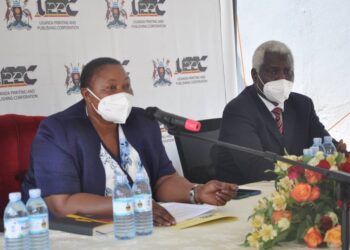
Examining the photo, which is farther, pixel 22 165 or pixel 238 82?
pixel 238 82

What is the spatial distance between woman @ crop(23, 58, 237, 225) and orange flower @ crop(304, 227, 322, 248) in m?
0.61

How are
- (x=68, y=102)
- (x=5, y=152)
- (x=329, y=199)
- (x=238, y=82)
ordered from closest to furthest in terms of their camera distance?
(x=329, y=199), (x=5, y=152), (x=68, y=102), (x=238, y=82)

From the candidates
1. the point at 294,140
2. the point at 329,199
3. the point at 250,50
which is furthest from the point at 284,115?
the point at 329,199

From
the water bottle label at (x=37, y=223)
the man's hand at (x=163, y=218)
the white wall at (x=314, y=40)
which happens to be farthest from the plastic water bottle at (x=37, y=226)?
the white wall at (x=314, y=40)

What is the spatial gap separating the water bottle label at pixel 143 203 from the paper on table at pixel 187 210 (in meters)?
0.18

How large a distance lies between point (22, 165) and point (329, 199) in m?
1.48

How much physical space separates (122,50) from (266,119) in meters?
1.23

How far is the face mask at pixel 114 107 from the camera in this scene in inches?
100.0

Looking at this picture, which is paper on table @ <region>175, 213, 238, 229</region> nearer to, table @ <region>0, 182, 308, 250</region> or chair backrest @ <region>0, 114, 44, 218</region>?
table @ <region>0, 182, 308, 250</region>

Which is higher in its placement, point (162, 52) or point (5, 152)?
point (162, 52)

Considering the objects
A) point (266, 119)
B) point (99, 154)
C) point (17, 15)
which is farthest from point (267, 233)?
point (17, 15)

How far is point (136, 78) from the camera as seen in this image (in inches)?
166

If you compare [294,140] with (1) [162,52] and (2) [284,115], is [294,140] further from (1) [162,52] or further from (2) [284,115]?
(1) [162,52]

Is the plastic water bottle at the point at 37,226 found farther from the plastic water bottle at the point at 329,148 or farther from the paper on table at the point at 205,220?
the plastic water bottle at the point at 329,148
